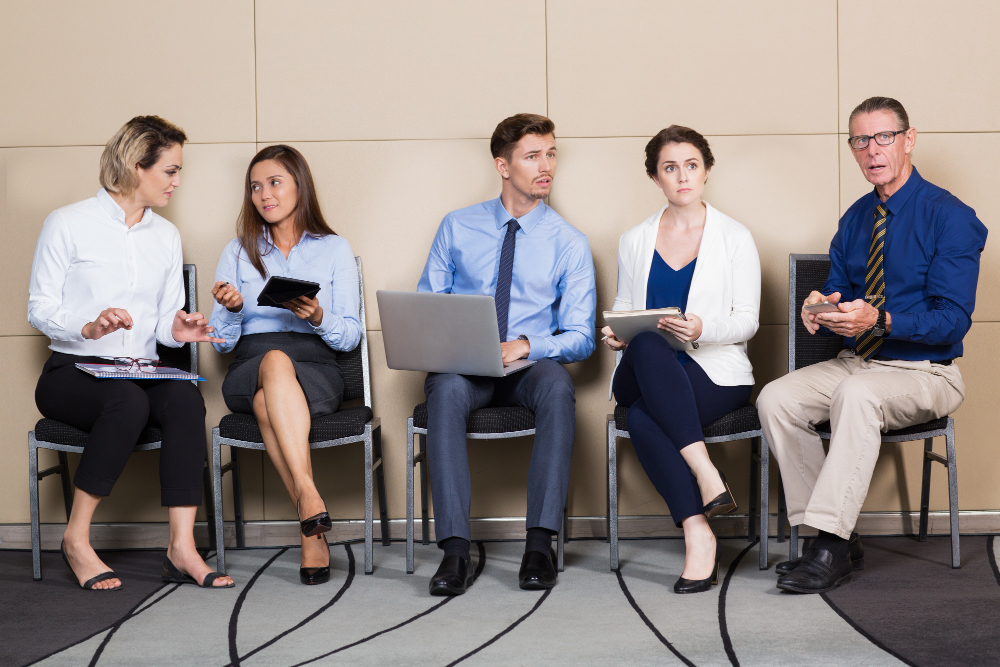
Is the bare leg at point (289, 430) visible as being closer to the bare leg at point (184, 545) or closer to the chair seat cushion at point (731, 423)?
the bare leg at point (184, 545)

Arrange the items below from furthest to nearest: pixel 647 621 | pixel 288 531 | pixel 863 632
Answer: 1. pixel 288 531
2. pixel 647 621
3. pixel 863 632

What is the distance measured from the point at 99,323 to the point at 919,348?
8.65 feet

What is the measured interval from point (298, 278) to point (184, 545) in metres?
1.00

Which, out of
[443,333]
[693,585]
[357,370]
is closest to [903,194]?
[693,585]

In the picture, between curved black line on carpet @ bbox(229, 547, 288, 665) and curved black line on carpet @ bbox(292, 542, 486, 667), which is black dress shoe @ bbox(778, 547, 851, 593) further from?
curved black line on carpet @ bbox(229, 547, 288, 665)

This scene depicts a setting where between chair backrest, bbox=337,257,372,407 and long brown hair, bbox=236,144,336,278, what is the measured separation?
224mm

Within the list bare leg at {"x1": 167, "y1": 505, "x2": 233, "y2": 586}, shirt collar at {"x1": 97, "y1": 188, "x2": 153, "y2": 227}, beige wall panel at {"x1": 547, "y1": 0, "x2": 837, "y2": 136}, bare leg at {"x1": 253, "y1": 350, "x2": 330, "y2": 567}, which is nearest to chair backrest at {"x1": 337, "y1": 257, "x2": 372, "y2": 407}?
bare leg at {"x1": 253, "y1": 350, "x2": 330, "y2": 567}

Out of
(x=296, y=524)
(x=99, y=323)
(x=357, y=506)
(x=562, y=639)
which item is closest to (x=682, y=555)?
(x=562, y=639)

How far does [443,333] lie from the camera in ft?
8.58

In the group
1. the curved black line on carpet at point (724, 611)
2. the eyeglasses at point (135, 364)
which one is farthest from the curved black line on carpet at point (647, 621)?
the eyeglasses at point (135, 364)

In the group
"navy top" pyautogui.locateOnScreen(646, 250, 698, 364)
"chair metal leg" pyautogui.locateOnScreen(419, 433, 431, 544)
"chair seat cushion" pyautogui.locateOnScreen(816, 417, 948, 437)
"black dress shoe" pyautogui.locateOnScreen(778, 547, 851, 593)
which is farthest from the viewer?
"chair metal leg" pyautogui.locateOnScreen(419, 433, 431, 544)

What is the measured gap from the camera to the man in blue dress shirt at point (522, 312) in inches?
102

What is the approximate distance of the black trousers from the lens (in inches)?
105

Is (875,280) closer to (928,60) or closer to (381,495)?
(928,60)
